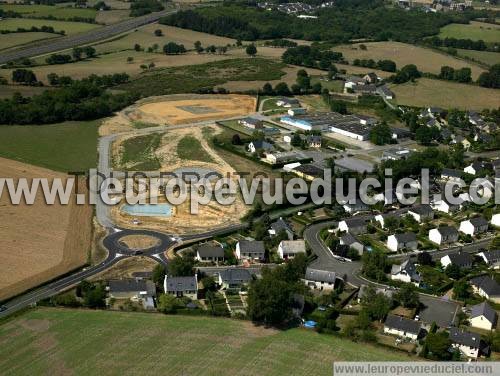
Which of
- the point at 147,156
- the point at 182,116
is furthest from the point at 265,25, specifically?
the point at 147,156

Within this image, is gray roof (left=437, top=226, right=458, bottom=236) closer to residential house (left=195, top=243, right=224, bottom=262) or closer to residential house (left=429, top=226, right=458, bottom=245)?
residential house (left=429, top=226, right=458, bottom=245)

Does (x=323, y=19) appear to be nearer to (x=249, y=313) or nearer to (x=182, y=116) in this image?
(x=182, y=116)

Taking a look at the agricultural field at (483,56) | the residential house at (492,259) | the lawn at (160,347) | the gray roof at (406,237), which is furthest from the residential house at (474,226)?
the agricultural field at (483,56)

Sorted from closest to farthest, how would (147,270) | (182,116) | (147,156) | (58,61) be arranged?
1. (147,270)
2. (147,156)
3. (182,116)
4. (58,61)

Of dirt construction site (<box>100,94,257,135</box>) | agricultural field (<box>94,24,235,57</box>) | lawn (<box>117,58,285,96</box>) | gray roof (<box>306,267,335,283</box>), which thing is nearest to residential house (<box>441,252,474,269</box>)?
gray roof (<box>306,267,335,283</box>)

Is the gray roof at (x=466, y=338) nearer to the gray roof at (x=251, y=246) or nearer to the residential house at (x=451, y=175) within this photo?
the gray roof at (x=251, y=246)

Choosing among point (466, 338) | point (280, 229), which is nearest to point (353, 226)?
point (280, 229)
